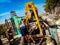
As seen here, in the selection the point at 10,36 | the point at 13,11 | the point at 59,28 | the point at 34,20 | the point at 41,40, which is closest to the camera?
the point at 41,40

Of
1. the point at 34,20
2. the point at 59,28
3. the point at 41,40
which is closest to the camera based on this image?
the point at 41,40

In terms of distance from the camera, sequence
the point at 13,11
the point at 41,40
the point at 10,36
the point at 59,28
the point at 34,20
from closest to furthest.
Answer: the point at 41,40 < the point at 34,20 < the point at 59,28 < the point at 10,36 < the point at 13,11

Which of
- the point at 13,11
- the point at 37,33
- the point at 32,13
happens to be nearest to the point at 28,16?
the point at 32,13

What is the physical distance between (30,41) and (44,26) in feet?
3.71

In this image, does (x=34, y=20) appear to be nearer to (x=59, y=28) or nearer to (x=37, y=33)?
(x=37, y=33)

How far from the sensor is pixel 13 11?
25.0 meters

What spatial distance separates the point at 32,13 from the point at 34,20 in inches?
21.8

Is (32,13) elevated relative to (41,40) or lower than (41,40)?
elevated

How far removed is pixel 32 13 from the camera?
1332 cm

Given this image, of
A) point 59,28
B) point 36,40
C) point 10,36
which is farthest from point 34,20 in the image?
point 10,36

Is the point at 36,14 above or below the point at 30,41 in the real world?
above

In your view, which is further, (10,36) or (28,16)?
(10,36)

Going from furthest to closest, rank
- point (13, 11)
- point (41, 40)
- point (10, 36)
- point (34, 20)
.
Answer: point (13, 11) → point (10, 36) → point (34, 20) → point (41, 40)

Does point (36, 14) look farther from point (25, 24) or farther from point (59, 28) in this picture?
point (59, 28)
